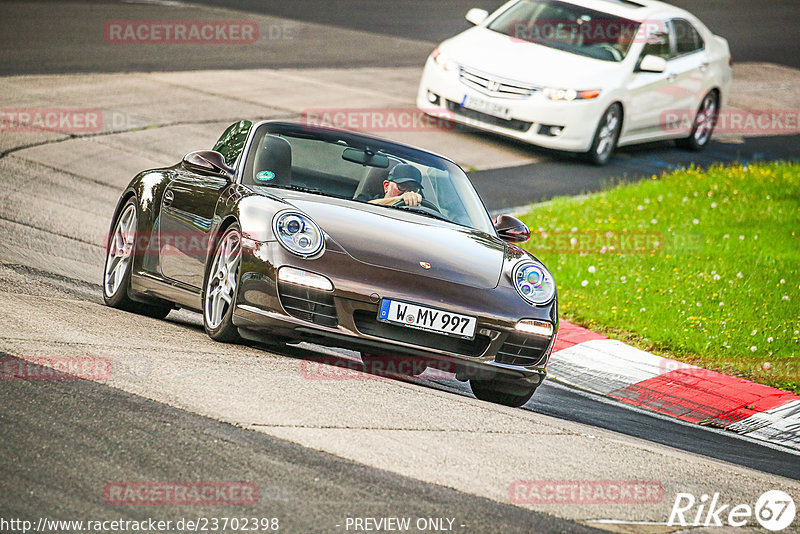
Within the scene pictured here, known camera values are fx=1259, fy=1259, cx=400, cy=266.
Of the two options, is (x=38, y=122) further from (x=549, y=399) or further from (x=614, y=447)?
(x=614, y=447)

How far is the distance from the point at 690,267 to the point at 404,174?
4659mm

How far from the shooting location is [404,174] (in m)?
7.95

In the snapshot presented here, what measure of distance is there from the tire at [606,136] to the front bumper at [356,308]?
9984 millimetres

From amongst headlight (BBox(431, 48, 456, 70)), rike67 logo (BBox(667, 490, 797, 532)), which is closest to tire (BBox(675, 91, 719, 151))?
headlight (BBox(431, 48, 456, 70))

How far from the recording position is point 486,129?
53.2 feet

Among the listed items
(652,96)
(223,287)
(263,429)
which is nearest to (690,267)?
(223,287)

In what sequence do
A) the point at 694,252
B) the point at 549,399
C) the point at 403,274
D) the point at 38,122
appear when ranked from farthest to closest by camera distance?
the point at 38,122 < the point at 694,252 < the point at 549,399 < the point at 403,274

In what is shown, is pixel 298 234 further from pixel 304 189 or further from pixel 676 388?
pixel 676 388

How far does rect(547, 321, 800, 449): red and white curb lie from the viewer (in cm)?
845

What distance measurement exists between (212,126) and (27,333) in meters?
9.33

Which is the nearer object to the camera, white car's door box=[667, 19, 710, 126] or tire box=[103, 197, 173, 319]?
tire box=[103, 197, 173, 319]

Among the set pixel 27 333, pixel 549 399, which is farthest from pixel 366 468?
pixel 549 399

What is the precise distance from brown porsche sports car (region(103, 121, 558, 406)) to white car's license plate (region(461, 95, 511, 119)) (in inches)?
303

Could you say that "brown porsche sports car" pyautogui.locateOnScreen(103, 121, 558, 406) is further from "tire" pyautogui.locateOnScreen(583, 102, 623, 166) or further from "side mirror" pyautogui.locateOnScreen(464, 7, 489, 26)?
"side mirror" pyautogui.locateOnScreen(464, 7, 489, 26)
